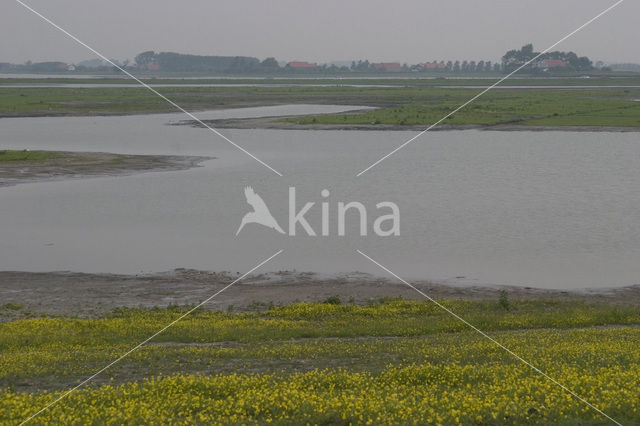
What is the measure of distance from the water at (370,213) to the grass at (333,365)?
749 centimetres

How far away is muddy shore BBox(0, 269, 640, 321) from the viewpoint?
30.4m

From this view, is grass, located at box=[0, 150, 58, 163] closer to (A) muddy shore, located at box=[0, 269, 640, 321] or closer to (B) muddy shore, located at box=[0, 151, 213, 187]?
(B) muddy shore, located at box=[0, 151, 213, 187]

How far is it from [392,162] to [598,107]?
66.2 m

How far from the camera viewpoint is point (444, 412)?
13.1m

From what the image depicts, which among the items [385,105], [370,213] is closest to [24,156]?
[370,213]

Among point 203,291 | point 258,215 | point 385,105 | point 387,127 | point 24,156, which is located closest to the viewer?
point 203,291

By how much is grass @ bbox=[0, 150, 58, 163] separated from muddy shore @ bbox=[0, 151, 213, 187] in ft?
2.02

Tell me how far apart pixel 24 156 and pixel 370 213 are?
36650 mm

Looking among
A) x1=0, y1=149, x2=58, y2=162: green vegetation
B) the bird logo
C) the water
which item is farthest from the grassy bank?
the bird logo

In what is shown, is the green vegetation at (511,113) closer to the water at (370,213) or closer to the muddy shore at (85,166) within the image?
the water at (370,213)

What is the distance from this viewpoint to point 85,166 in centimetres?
6600

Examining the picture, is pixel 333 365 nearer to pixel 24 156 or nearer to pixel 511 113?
pixel 24 156

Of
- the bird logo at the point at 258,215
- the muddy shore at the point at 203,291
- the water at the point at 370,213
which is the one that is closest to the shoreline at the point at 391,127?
the water at the point at 370,213

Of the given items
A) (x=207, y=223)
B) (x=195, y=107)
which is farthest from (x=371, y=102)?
(x=207, y=223)
